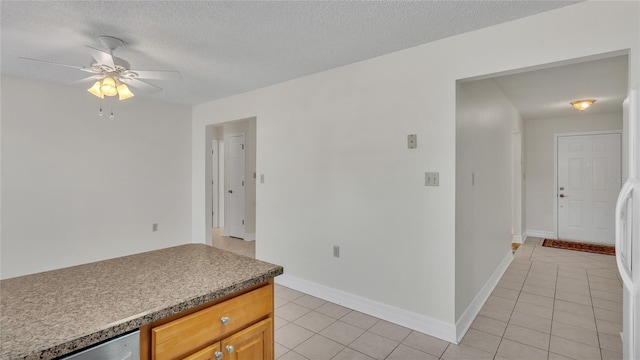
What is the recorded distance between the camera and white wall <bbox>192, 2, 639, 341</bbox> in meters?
2.09

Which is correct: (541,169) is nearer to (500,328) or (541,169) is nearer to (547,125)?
(547,125)

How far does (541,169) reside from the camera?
5.94 metres

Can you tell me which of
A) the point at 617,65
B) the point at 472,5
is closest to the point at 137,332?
the point at 472,5

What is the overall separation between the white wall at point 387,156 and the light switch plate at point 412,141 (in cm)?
4

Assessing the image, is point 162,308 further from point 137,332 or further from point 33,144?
point 33,144

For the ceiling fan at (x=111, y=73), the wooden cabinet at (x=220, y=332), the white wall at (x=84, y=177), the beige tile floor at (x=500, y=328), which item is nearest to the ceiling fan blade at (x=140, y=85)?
the ceiling fan at (x=111, y=73)

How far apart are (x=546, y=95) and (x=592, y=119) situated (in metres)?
2.20

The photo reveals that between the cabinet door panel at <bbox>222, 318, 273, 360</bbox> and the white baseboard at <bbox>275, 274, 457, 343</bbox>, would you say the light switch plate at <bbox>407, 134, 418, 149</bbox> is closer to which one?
the white baseboard at <bbox>275, 274, 457, 343</bbox>

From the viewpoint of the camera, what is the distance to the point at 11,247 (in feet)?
11.1

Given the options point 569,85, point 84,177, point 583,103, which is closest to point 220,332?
point 84,177

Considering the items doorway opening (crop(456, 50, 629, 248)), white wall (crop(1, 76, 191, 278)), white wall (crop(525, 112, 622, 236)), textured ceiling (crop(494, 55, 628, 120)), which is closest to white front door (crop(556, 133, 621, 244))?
doorway opening (crop(456, 50, 629, 248))

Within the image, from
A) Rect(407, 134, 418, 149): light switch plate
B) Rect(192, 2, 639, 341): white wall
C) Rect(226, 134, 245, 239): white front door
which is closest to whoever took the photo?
Rect(192, 2, 639, 341): white wall

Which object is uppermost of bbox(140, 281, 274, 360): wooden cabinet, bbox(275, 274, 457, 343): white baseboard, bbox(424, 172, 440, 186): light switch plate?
bbox(424, 172, 440, 186): light switch plate

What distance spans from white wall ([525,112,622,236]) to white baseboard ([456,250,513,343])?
255 cm
